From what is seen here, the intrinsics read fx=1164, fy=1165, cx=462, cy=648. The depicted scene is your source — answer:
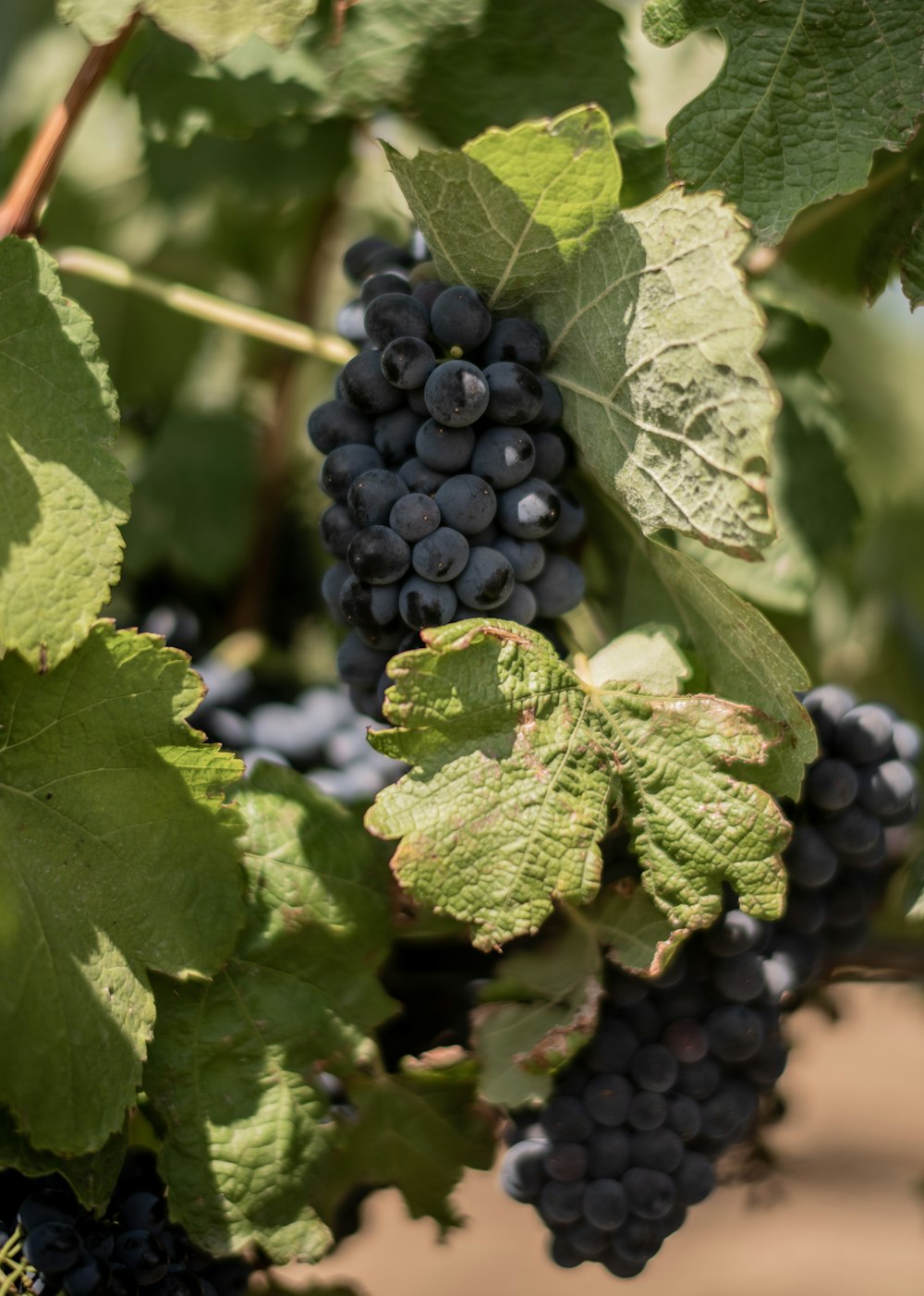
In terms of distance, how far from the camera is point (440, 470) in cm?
65

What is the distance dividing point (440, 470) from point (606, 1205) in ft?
1.57

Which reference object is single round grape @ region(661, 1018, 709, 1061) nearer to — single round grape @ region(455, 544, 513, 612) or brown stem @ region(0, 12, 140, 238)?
single round grape @ region(455, 544, 513, 612)

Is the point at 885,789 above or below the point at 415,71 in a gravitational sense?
below

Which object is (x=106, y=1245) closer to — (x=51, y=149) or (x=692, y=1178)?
(x=692, y=1178)

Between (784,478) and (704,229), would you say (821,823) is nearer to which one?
(784,478)

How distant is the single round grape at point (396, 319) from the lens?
2.15ft

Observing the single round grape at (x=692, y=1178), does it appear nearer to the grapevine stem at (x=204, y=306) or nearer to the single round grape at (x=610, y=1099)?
the single round grape at (x=610, y=1099)

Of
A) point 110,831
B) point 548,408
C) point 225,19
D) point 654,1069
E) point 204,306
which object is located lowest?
point 654,1069

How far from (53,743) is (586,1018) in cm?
36

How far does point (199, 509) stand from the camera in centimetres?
118

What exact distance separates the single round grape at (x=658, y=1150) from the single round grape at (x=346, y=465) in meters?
0.46

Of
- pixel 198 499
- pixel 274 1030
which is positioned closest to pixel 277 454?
pixel 198 499

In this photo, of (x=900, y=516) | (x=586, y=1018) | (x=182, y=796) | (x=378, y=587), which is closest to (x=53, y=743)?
(x=182, y=796)

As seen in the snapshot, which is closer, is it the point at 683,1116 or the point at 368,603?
the point at 368,603
